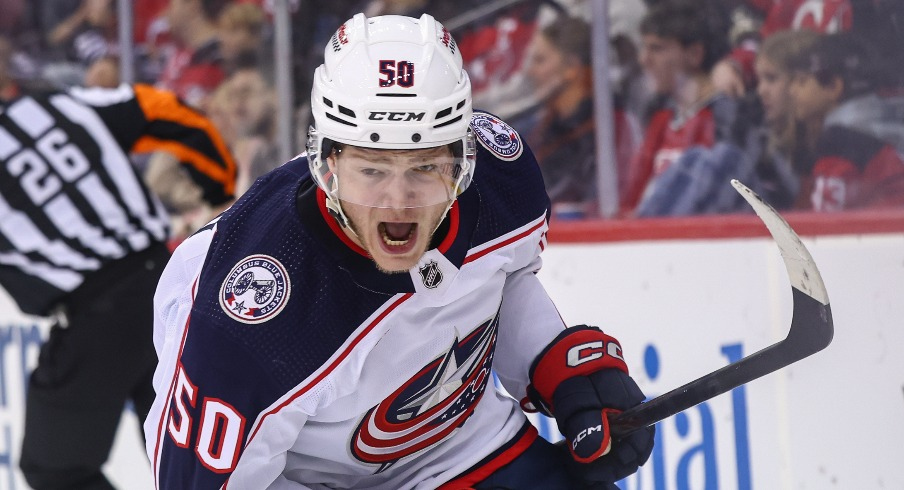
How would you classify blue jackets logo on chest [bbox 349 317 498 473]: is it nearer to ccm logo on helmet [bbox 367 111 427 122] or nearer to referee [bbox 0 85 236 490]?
ccm logo on helmet [bbox 367 111 427 122]

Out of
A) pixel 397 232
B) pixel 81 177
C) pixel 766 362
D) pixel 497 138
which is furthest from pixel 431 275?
pixel 81 177

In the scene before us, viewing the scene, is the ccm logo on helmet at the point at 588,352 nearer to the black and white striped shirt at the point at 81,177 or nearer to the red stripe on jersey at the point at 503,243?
the red stripe on jersey at the point at 503,243

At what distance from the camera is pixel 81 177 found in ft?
10.1

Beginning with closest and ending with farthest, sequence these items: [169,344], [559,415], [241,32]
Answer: [169,344] < [559,415] < [241,32]

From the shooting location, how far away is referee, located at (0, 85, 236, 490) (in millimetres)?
3051

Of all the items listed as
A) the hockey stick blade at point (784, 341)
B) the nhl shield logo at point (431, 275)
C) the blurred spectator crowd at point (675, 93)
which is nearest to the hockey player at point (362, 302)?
the nhl shield logo at point (431, 275)

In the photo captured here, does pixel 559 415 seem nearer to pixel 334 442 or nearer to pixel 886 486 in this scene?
pixel 334 442

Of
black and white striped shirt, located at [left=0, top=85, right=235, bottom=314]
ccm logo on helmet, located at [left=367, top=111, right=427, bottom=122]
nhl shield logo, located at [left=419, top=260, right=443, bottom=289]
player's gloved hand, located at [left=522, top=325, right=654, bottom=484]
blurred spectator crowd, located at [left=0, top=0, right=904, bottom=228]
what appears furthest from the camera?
black and white striped shirt, located at [left=0, top=85, right=235, bottom=314]

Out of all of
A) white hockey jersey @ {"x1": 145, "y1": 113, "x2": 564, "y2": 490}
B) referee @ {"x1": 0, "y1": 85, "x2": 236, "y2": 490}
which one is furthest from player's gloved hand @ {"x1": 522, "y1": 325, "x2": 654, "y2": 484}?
referee @ {"x1": 0, "y1": 85, "x2": 236, "y2": 490}

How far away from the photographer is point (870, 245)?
269 centimetres

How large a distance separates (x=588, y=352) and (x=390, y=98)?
590mm

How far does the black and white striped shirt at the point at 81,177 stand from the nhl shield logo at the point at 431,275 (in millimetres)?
1507

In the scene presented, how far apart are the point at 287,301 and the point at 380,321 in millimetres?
141

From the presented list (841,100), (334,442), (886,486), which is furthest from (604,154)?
(334,442)
